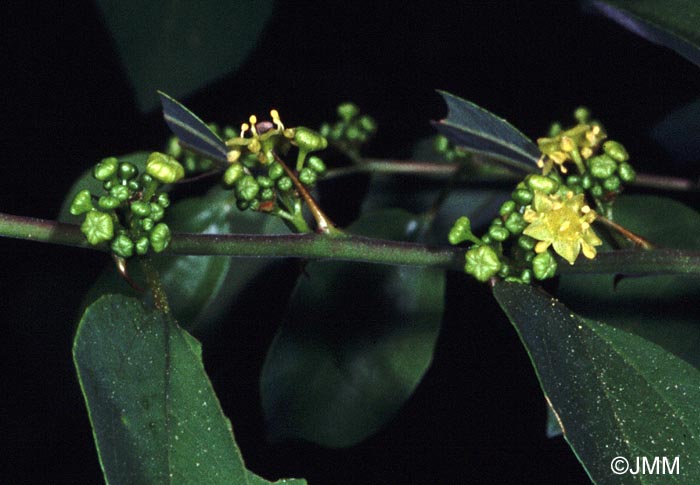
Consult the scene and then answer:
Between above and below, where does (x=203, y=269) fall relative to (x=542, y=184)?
below

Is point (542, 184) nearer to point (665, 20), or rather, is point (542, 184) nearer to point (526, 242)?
point (526, 242)

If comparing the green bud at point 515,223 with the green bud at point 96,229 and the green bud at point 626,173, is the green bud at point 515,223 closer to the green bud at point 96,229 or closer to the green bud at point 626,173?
the green bud at point 626,173

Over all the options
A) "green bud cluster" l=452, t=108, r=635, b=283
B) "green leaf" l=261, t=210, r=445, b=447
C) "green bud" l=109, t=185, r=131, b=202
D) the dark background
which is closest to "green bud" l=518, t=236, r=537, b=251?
"green bud cluster" l=452, t=108, r=635, b=283

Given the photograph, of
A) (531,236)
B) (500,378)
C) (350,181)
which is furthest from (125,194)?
(500,378)

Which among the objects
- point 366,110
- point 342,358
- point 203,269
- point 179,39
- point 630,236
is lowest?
point 342,358

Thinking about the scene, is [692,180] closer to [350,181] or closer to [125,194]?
[350,181]

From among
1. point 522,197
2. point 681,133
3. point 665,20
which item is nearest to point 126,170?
point 522,197

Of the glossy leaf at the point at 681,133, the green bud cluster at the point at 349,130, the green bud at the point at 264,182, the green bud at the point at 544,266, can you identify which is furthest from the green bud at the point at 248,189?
the glossy leaf at the point at 681,133

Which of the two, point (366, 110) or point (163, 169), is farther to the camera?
point (366, 110)
